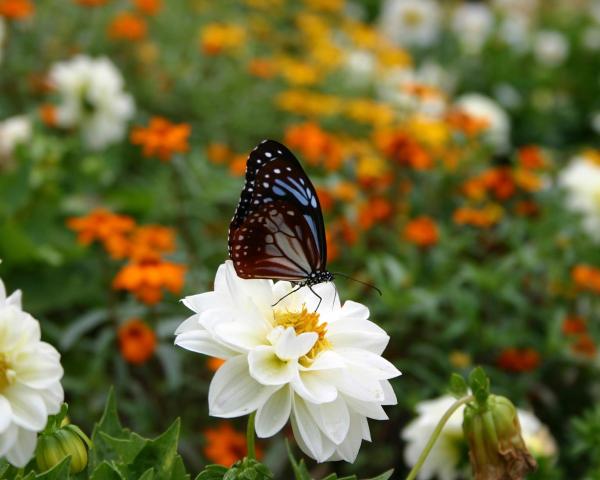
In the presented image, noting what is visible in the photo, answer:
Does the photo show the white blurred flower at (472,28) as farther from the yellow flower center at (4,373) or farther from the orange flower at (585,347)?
the yellow flower center at (4,373)

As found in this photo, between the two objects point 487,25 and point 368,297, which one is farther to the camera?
point 487,25

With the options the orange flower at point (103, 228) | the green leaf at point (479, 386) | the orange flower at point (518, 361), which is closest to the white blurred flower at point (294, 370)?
the green leaf at point (479, 386)

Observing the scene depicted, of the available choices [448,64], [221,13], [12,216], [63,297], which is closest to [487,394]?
[63,297]

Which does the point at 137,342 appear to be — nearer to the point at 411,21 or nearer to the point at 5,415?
the point at 5,415

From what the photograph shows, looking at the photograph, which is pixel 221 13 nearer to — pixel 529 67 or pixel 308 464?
pixel 529 67

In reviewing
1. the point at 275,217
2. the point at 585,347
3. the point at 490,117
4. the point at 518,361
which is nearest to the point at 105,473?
the point at 275,217
